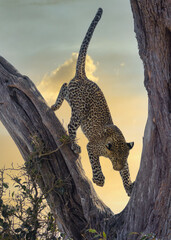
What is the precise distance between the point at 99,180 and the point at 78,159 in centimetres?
67

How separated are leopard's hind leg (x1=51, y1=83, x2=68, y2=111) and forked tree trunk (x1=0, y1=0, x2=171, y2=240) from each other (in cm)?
62

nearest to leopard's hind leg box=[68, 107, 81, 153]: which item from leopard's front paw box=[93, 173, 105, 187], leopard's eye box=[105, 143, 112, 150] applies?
leopard's eye box=[105, 143, 112, 150]

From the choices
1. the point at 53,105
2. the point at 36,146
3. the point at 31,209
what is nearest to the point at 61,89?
the point at 53,105

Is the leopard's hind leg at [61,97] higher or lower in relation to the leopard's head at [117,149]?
higher

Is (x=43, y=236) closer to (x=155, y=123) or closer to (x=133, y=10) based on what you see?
(x=155, y=123)

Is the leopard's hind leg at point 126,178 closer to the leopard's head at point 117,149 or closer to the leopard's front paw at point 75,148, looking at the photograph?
the leopard's head at point 117,149

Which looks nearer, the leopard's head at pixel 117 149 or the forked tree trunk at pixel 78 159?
the forked tree trunk at pixel 78 159

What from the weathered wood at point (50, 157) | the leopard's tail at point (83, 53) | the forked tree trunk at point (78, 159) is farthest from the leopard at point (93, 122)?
the forked tree trunk at point (78, 159)

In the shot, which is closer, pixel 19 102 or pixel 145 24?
pixel 145 24

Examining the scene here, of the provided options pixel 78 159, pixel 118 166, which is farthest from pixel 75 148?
pixel 118 166

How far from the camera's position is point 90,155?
23.3ft

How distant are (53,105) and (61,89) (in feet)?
1.34

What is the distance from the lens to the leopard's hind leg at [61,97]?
24.3 ft

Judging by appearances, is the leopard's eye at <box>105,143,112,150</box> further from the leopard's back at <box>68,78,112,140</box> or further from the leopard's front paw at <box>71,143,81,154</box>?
the leopard's back at <box>68,78,112,140</box>
